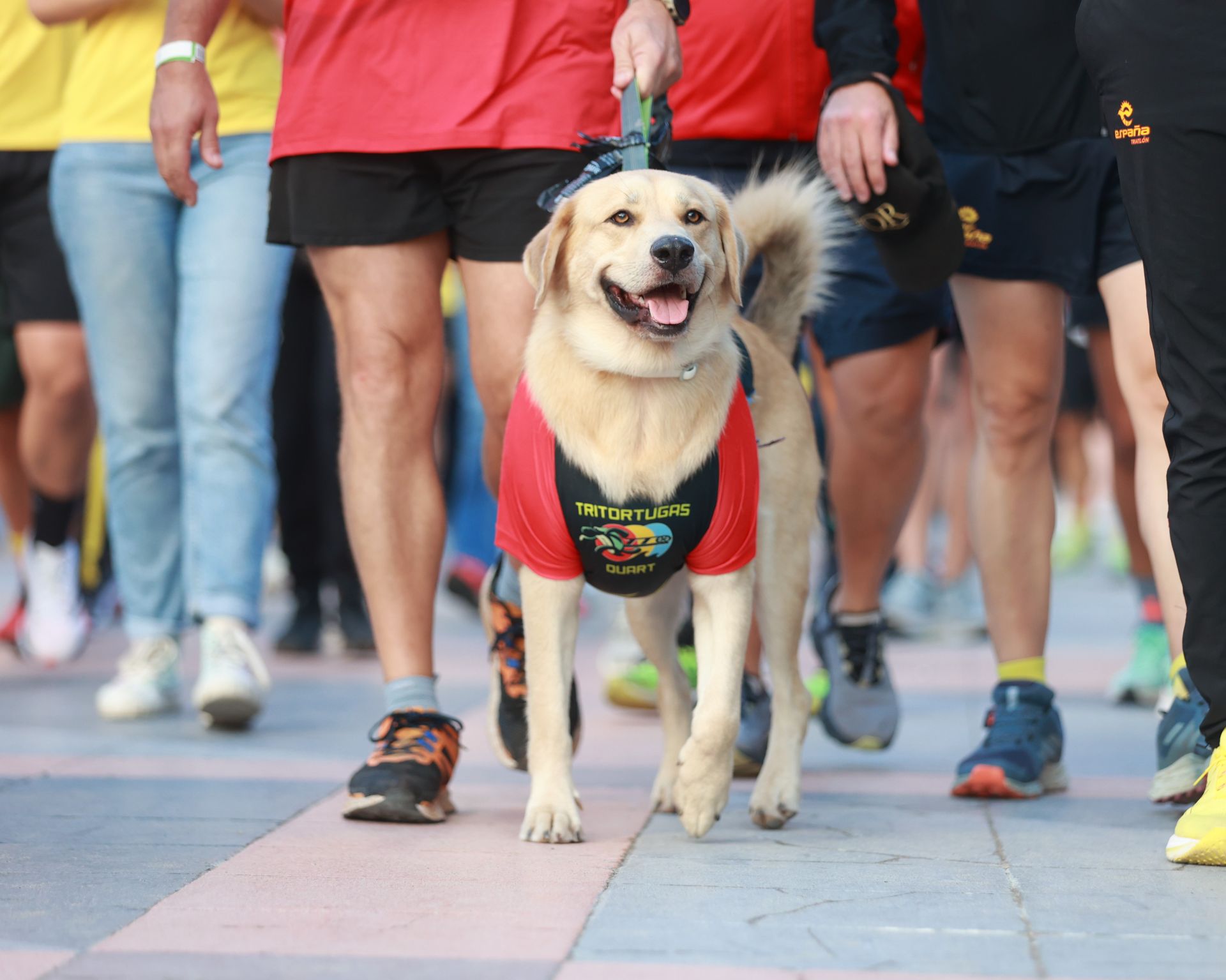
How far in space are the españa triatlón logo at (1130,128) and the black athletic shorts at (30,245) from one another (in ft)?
12.2

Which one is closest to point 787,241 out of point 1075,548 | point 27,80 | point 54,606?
point 27,80

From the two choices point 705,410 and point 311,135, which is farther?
point 311,135

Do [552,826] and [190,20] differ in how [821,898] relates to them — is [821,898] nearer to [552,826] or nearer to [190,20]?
[552,826]

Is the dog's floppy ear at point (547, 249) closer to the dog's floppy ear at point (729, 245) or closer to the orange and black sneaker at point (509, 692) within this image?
the dog's floppy ear at point (729, 245)

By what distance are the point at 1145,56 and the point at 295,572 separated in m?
4.81

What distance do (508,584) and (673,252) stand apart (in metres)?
0.96

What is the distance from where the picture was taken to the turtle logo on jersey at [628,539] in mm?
3316

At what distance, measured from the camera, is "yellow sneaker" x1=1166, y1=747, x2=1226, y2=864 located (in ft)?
10.1

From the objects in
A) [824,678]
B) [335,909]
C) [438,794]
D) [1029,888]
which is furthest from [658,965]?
[824,678]

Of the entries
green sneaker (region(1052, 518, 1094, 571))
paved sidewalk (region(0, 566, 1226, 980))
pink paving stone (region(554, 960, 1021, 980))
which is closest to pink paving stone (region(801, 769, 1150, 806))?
paved sidewalk (region(0, 566, 1226, 980))

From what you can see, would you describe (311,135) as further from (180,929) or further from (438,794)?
(180,929)

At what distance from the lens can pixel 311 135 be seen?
3738 millimetres

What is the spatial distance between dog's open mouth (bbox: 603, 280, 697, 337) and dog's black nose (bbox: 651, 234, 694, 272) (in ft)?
0.17

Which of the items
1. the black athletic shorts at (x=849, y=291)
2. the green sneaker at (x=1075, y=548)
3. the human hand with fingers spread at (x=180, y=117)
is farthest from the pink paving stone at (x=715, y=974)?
the green sneaker at (x=1075, y=548)
